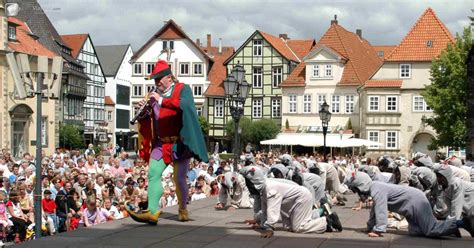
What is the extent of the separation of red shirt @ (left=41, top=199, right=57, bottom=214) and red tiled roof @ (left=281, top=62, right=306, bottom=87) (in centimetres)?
4875

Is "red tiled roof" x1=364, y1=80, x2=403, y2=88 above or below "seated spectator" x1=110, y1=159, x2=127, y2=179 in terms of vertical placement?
above

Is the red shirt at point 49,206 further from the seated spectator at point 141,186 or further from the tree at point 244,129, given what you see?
the tree at point 244,129

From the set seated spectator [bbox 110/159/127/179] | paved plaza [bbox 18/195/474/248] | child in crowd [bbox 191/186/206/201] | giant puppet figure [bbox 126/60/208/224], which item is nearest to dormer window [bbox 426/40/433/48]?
seated spectator [bbox 110/159/127/179]

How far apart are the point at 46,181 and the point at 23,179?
1.10 meters

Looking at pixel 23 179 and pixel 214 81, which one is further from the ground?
pixel 214 81

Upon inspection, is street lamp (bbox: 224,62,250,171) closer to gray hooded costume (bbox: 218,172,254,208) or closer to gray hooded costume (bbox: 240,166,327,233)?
gray hooded costume (bbox: 218,172,254,208)

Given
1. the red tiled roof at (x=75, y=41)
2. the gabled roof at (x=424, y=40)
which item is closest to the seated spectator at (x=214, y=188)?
the gabled roof at (x=424, y=40)

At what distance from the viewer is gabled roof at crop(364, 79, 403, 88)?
57.0 m

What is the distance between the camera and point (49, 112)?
52.1 m

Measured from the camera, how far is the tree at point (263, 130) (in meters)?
65.1

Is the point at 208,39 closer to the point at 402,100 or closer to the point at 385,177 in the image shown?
the point at 402,100

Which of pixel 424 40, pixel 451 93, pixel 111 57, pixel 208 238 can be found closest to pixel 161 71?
pixel 208 238

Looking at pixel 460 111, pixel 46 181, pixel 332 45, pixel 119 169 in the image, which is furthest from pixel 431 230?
pixel 332 45

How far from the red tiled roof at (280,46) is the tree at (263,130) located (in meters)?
6.70
